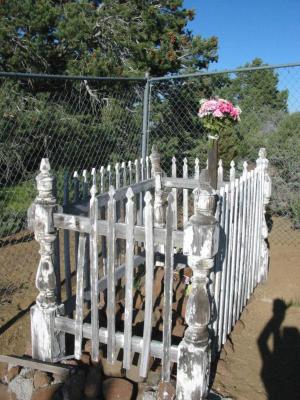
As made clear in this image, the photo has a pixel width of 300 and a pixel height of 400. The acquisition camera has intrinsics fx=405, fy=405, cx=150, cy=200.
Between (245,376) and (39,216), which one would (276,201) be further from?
(39,216)

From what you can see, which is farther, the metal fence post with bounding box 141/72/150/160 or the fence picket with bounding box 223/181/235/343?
the metal fence post with bounding box 141/72/150/160

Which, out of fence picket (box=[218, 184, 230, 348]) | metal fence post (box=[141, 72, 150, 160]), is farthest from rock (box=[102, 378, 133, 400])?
metal fence post (box=[141, 72, 150, 160])

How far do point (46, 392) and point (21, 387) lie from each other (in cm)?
21

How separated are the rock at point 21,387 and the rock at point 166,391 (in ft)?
2.81

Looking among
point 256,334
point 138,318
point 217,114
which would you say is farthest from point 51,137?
point 256,334

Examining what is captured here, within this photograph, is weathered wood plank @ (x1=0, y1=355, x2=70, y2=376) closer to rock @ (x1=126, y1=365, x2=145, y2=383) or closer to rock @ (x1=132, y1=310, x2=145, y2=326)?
rock @ (x1=126, y1=365, x2=145, y2=383)

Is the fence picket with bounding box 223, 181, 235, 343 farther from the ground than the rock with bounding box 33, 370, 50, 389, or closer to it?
farther from the ground

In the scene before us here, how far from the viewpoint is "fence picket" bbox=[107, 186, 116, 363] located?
103 inches

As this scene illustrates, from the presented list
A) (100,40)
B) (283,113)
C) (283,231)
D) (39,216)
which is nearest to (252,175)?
(39,216)

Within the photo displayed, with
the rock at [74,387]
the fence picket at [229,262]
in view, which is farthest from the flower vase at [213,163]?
the rock at [74,387]

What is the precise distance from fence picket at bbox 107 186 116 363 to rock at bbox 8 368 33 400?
549 mm

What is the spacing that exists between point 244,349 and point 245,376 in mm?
364

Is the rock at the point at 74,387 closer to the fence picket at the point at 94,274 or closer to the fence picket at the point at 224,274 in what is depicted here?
the fence picket at the point at 94,274

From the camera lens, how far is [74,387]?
268 cm
